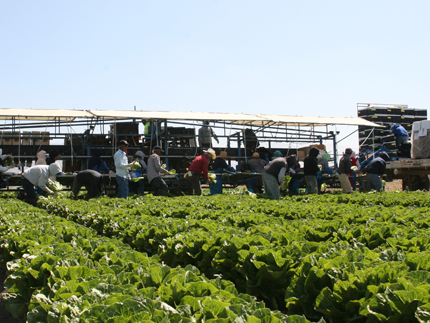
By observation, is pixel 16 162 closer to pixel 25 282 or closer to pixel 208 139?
pixel 208 139

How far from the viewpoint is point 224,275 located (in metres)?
3.90

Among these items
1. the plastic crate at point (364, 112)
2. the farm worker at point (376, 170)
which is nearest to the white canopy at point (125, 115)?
the farm worker at point (376, 170)

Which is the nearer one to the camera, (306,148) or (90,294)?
(90,294)

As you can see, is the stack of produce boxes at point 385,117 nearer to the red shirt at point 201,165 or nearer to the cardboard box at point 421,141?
the cardboard box at point 421,141

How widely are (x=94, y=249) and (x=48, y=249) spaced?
1.46ft

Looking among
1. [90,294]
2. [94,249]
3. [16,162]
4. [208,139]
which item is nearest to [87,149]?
[16,162]

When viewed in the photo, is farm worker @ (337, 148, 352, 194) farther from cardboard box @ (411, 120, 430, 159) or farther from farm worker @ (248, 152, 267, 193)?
cardboard box @ (411, 120, 430, 159)

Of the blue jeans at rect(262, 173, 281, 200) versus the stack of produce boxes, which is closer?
the blue jeans at rect(262, 173, 281, 200)

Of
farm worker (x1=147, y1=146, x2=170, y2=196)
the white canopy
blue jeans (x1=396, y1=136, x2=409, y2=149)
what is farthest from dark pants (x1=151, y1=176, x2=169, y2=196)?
blue jeans (x1=396, y1=136, x2=409, y2=149)

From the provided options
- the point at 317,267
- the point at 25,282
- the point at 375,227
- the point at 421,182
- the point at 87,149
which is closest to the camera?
the point at 317,267

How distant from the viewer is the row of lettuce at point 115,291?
6.94ft

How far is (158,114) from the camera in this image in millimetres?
15047

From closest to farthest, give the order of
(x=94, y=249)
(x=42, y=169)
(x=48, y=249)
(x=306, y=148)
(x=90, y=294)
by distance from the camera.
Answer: (x=90, y=294), (x=48, y=249), (x=94, y=249), (x=42, y=169), (x=306, y=148)

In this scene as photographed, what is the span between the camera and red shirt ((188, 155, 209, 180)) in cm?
1195
